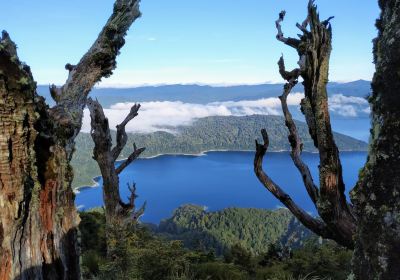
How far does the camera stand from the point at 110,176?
862cm

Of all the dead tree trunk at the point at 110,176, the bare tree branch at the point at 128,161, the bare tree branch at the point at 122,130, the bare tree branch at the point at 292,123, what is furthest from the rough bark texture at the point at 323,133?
the bare tree branch at the point at 128,161

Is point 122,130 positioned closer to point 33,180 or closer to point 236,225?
point 33,180

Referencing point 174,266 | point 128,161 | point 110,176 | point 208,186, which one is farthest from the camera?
point 208,186

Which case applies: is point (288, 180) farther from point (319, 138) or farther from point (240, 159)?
point (319, 138)

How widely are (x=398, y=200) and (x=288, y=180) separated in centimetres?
13214

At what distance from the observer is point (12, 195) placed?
2715 millimetres

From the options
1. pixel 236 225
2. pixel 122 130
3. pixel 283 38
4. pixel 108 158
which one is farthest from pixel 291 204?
pixel 236 225

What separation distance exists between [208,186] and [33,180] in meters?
136

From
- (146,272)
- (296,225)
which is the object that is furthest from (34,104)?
(296,225)

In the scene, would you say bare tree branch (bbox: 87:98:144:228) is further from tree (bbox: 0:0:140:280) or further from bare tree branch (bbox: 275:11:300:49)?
bare tree branch (bbox: 275:11:300:49)

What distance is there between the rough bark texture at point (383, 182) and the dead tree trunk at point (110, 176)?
656 cm

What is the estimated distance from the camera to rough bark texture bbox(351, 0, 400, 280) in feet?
4.60

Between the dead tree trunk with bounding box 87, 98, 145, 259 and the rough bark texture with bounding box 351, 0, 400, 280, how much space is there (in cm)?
656

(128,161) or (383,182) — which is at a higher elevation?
(383,182)
